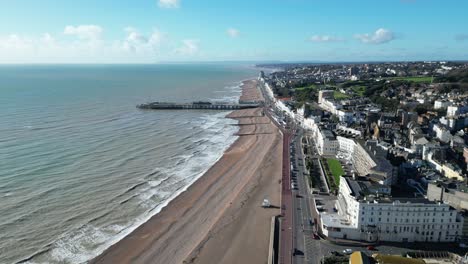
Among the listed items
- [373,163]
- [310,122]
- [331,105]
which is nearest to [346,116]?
[310,122]

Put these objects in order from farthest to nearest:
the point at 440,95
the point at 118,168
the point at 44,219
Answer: the point at 440,95 → the point at 118,168 → the point at 44,219

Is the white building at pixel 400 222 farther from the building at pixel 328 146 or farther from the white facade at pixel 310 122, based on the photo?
the white facade at pixel 310 122

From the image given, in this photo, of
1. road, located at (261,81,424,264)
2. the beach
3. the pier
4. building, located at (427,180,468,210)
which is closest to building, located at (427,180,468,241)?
building, located at (427,180,468,210)

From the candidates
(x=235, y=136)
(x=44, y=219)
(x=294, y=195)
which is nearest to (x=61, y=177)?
(x=44, y=219)

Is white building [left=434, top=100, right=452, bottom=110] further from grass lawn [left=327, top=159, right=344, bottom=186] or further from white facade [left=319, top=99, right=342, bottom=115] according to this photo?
grass lawn [left=327, top=159, right=344, bottom=186]

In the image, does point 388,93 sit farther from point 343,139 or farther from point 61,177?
point 61,177

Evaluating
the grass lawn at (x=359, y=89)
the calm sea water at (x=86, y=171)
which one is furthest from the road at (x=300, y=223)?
the grass lawn at (x=359, y=89)

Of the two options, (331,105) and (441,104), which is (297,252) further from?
(441,104)
